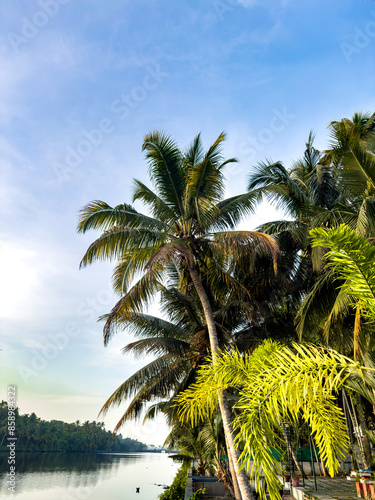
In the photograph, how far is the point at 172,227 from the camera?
9.47 metres

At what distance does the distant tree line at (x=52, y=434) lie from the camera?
60.9m

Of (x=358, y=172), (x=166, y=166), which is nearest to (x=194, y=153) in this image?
(x=166, y=166)

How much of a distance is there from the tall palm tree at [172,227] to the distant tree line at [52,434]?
5123 centimetres

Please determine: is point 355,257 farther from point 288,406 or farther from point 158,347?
point 158,347

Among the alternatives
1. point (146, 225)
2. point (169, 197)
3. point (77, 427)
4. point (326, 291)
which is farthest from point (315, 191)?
point (77, 427)

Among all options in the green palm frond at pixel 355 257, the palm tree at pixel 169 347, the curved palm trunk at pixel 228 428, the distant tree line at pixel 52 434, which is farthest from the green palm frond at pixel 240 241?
the distant tree line at pixel 52 434

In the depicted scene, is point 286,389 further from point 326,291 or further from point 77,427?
point 77,427

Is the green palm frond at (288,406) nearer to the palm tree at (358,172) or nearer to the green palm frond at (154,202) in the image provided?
the palm tree at (358,172)

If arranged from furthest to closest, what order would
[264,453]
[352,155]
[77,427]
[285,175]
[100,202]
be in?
[77,427], [285,175], [100,202], [352,155], [264,453]

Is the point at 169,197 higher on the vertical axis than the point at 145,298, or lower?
higher

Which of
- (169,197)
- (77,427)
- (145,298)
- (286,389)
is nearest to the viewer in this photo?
(286,389)

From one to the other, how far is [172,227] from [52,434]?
79.4m

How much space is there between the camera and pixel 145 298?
810 centimetres

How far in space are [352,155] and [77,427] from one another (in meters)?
103
